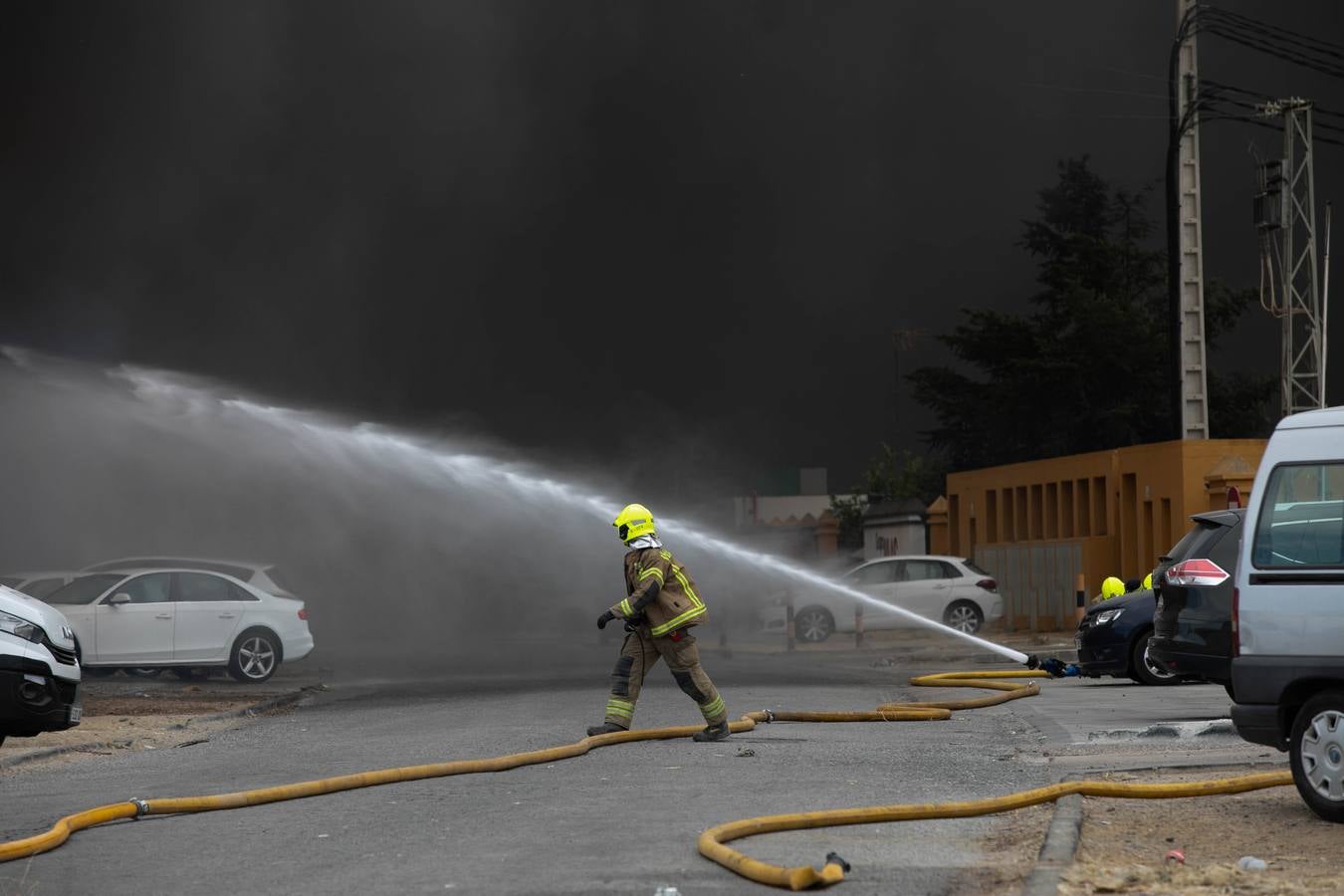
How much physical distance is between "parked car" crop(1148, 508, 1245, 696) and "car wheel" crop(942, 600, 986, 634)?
16579mm

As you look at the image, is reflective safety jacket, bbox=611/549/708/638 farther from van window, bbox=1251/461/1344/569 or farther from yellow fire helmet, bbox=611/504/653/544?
van window, bbox=1251/461/1344/569

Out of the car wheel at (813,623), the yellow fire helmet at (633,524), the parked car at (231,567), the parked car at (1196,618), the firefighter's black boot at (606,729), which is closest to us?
the parked car at (1196,618)

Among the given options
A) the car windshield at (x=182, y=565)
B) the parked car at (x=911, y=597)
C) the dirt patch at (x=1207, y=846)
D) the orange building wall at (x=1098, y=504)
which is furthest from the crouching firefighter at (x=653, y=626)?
the parked car at (x=911, y=597)

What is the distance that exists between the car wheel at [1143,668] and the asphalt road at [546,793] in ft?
1.15

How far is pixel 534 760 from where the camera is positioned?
10883mm

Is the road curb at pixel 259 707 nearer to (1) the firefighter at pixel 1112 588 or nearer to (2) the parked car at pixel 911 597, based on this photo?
(1) the firefighter at pixel 1112 588

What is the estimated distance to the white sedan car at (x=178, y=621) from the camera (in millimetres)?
19766

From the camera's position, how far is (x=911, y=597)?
1176 inches

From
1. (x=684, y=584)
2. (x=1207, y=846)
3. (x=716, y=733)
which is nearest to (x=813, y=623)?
(x=684, y=584)

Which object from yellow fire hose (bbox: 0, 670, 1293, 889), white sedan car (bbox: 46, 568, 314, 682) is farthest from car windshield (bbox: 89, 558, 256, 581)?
yellow fire hose (bbox: 0, 670, 1293, 889)

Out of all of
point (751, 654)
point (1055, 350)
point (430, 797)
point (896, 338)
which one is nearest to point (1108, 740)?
point (430, 797)

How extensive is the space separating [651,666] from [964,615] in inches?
718

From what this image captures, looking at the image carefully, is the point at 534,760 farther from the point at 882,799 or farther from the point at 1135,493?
the point at 1135,493

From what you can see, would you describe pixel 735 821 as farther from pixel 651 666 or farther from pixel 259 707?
pixel 259 707
